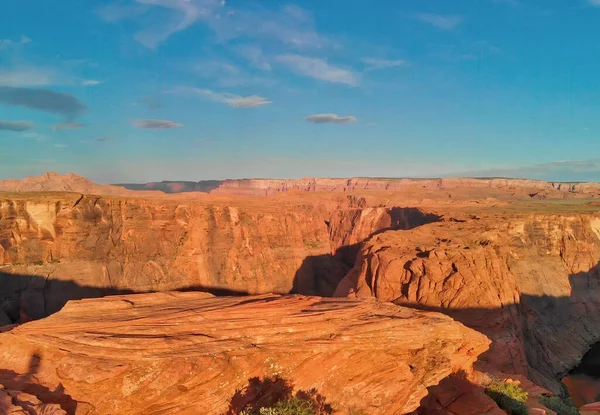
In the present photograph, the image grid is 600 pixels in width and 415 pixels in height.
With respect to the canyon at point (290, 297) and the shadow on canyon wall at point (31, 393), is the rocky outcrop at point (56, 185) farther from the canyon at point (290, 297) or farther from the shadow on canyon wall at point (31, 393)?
the shadow on canyon wall at point (31, 393)

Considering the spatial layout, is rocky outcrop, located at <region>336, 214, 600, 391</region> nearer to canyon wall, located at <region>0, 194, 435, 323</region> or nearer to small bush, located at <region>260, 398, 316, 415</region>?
canyon wall, located at <region>0, 194, 435, 323</region>

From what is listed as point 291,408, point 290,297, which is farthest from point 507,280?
point 291,408

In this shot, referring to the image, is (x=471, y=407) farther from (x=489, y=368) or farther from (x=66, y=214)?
(x=66, y=214)

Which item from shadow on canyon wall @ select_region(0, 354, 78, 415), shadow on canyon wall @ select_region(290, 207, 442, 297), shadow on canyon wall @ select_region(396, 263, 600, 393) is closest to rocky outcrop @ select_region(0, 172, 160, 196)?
shadow on canyon wall @ select_region(290, 207, 442, 297)

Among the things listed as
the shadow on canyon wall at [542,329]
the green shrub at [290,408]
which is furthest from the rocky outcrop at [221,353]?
the shadow on canyon wall at [542,329]

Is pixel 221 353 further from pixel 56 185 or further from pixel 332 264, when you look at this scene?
pixel 56 185

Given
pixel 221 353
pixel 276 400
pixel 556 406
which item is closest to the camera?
pixel 221 353
